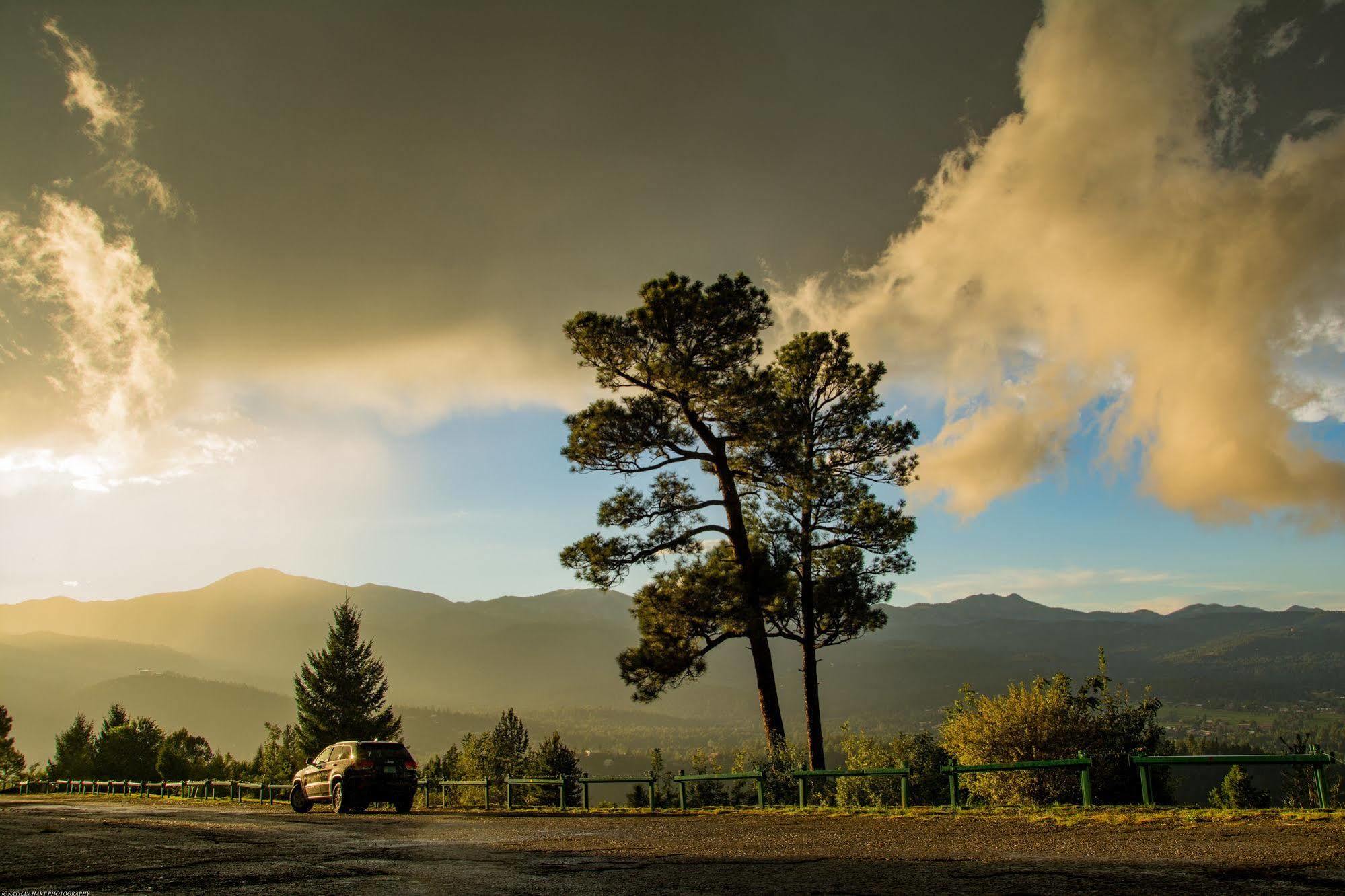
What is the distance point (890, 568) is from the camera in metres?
24.4

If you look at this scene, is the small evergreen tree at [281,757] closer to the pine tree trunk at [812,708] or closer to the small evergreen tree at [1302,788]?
the pine tree trunk at [812,708]

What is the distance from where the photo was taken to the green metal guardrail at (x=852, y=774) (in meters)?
15.0

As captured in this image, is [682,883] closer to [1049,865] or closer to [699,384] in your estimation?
[1049,865]

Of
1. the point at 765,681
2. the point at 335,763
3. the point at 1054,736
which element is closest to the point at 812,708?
the point at 765,681

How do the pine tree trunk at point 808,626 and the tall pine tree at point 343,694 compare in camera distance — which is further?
the tall pine tree at point 343,694

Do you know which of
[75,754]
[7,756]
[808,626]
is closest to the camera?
[808,626]

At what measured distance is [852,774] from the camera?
51.4ft

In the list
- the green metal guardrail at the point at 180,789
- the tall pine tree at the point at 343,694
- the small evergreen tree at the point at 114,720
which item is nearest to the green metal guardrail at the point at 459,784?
the green metal guardrail at the point at 180,789

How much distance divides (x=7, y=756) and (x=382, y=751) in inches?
3100

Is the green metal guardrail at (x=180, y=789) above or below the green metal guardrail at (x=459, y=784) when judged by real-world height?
below

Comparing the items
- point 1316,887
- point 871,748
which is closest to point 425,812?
point 871,748

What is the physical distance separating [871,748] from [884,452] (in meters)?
10.3

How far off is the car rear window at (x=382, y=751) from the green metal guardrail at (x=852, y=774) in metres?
11.0

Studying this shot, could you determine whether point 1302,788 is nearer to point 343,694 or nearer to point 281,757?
point 343,694
